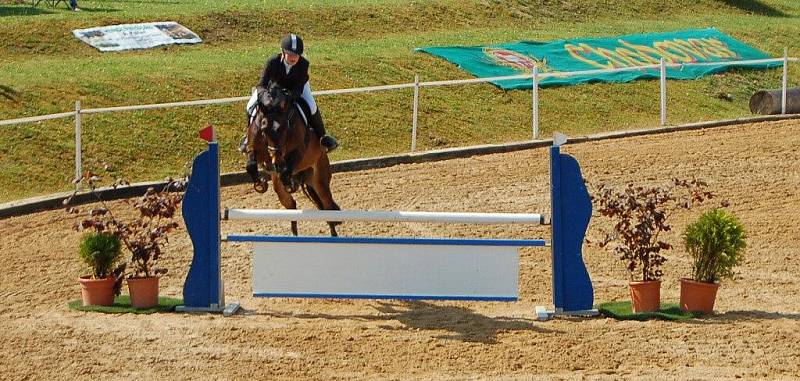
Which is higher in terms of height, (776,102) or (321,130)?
(321,130)

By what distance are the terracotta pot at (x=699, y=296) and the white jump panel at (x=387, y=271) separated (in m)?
1.52

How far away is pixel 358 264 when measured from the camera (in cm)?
1158

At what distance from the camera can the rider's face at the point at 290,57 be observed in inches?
493

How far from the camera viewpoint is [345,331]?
10859 mm

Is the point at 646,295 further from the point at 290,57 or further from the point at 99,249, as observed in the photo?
the point at 99,249

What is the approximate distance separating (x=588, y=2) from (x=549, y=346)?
27.3m

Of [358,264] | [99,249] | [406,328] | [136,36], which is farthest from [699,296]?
[136,36]

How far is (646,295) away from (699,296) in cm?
47

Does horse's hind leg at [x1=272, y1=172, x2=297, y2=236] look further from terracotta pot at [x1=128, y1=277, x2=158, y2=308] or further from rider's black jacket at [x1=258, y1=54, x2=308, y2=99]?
terracotta pot at [x1=128, y1=277, x2=158, y2=308]

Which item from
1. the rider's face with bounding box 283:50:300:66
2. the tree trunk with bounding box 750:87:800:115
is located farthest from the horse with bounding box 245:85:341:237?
the tree trunk with bounding box 750:87:800:115

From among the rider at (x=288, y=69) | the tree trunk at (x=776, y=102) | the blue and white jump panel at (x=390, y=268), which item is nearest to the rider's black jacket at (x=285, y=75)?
the rider at (x=288, y=69)

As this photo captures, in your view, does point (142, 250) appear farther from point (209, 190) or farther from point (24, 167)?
point (24, 167)

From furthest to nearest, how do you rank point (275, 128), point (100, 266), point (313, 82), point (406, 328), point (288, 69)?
point (313, 82) < point (288, 69) < point (275, 128) < point (100, 266) < point (406, 328)

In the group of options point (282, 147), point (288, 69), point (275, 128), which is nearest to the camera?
point (275, 128)
